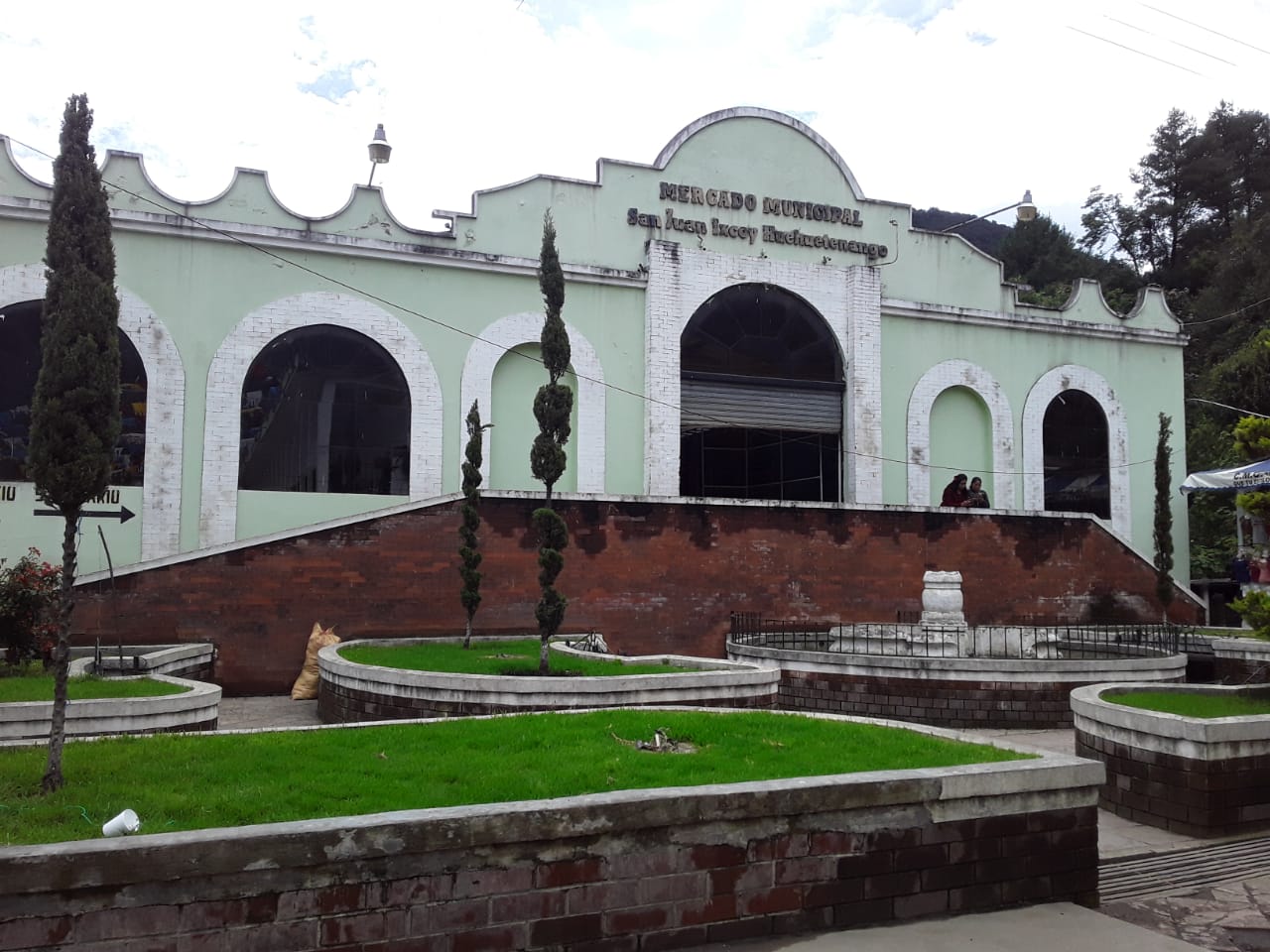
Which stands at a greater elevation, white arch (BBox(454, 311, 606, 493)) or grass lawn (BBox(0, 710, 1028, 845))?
white arch (BBox(454, 311, 606, 493))

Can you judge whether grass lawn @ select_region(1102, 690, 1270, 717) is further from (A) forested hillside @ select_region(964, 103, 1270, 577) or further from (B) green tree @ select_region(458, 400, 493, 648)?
(A) forested hillside @ select_region(964, 103, 1270, 577)

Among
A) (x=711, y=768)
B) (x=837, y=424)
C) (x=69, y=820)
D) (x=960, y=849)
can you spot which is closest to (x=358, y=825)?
(x=69, y=820)

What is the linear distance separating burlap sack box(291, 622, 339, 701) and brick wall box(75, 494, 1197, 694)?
0.24 metres

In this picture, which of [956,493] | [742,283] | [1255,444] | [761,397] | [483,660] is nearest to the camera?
[1255,444]

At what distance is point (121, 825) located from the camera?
4.78 meters

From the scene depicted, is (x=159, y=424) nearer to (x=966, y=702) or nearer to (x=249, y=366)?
(x=249, y=366)

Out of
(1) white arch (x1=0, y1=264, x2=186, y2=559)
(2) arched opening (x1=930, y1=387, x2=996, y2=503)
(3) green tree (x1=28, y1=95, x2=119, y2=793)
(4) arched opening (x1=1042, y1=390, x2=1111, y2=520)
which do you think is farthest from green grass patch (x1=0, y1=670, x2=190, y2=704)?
(4) arched opening (x1=1042, y1=390, x2=1111, y2=520)

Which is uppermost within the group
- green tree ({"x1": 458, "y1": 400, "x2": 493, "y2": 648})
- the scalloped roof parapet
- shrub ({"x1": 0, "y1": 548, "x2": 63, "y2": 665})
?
the scalloped roof parapet

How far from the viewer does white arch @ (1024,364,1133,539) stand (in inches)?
1003

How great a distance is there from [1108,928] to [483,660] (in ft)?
28.1

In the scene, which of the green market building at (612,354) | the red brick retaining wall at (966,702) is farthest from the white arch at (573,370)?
the red brick retaining wall at (966,702)

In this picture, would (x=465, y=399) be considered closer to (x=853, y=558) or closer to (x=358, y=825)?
(x=853, y=558)

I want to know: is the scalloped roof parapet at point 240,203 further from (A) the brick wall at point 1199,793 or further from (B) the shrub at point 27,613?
(A) the brick wall at point 1199,793

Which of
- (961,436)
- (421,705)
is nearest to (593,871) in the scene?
(421,705)
